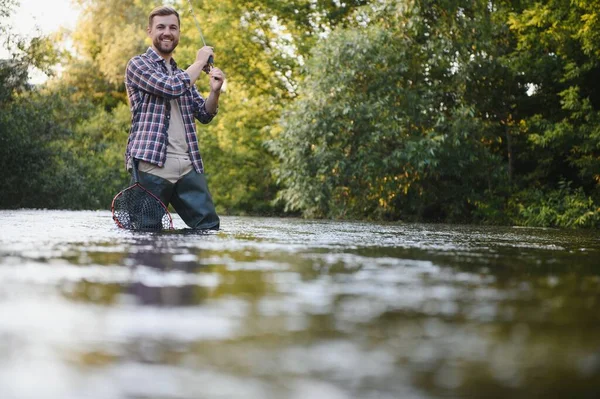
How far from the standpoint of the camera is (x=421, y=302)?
6.00 feet

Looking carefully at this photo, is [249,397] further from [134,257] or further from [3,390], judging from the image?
[134,257]

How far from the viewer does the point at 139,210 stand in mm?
5543

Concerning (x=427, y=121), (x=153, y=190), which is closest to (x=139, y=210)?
(x=153, y=190)

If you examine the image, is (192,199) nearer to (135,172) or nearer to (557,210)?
(135,172)

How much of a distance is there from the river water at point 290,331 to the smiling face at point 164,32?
324 cm

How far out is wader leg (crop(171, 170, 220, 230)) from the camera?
5.78m

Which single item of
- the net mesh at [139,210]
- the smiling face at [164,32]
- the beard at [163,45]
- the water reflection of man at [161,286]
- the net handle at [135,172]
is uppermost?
the smiling face at [164,32]

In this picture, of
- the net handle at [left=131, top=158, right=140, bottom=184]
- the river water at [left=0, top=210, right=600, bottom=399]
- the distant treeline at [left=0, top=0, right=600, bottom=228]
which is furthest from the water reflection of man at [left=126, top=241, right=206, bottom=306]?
the distant treeline at [left=0, top=0, right=600, bottom=228]

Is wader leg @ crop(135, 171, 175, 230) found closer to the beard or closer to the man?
the man

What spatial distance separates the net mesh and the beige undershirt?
182mm

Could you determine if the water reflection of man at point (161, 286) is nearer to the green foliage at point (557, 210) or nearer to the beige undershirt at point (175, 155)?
the beige undershirt at point (175, 155)

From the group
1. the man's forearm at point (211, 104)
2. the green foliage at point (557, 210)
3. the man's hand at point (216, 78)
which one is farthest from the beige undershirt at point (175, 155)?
the green foliage at point (557, 210)

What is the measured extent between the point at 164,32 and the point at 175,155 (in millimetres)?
867

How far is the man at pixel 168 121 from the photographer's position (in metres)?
5.52
